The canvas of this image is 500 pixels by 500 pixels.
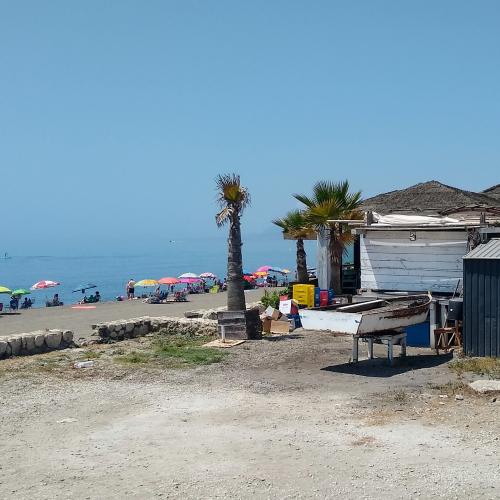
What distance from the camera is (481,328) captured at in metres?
15.9

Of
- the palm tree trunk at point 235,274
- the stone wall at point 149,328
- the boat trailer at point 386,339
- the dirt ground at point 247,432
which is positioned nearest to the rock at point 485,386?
the dirt ground at point 247,432

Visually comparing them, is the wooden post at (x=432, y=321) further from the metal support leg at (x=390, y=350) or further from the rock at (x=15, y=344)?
the rock at (x=15, y=344)

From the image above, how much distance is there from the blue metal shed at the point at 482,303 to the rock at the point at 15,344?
36.5 feet

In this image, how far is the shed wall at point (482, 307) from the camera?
1567cm

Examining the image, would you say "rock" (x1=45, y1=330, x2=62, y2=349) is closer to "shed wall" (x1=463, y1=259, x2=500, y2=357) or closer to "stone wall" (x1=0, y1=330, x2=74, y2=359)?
"stone wall" (x1=0, y1=330, x2=74, y2=359)

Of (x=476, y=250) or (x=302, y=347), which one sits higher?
(x=476, y=250)

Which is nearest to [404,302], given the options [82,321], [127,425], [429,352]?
[429,352]

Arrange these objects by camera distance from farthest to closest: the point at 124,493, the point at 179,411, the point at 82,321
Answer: the point at 82,321, the point at 179,411, the point at 124,493

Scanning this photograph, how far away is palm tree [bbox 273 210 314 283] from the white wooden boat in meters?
8.31

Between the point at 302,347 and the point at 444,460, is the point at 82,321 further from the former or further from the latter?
the point at 444,460

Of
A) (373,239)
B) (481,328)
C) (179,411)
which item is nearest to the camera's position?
(179,411)

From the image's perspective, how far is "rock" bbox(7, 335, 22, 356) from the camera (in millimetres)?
17656

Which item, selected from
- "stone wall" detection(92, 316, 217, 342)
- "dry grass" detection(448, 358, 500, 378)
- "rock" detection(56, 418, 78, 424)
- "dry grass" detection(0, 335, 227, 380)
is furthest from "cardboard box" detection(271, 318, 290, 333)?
"rock" detection(56, 418, 78, 424)

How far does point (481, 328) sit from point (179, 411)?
7.81 m
